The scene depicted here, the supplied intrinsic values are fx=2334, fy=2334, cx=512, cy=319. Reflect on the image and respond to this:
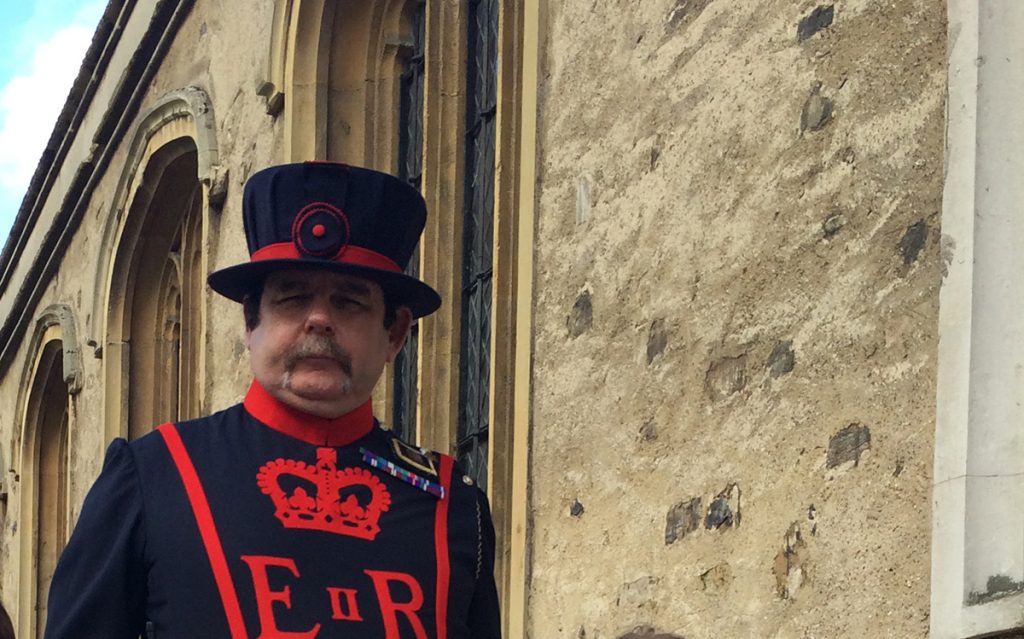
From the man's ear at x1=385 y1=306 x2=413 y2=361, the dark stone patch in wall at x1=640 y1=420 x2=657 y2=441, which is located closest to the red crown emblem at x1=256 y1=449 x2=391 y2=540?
the man's ear at x1=385 y1=306 x2=413 y2=361

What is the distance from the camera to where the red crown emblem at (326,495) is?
13.2ft

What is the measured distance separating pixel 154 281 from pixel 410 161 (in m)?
4.65

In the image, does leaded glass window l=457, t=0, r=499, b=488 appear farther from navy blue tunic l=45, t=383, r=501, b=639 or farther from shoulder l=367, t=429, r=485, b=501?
navy blue tunic l=45, t=383, r=501, b=639

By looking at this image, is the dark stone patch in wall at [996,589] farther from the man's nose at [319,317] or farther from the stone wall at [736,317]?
the man's nose at [319,317]

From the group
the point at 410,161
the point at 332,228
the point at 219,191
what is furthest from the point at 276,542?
the point at 219,191

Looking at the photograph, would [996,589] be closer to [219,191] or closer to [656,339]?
[656,339]

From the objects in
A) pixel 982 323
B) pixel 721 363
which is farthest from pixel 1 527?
pixel 982 323

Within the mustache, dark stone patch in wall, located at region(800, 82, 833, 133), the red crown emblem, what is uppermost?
dark stone patch in wall, located at region(800, 82, 833, 133)

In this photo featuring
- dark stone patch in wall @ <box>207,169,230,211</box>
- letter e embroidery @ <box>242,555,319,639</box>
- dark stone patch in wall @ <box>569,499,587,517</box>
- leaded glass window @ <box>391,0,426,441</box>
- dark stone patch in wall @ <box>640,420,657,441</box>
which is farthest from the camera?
dark stone patch in wall @ <box>207,169,230,211</box>

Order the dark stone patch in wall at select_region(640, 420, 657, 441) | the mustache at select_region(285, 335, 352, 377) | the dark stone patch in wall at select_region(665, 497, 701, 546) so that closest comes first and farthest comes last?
1. the mustache at select_region(285, 335, 352, 377)
2. the dark stone patch in wall at select_region(665, 497, 701, 546)
3. the dark stone patch in wall at select_region(640, 420, 657, 441)

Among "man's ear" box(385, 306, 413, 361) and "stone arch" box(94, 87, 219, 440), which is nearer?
"man's ear" box(385, 306, 413, 361)

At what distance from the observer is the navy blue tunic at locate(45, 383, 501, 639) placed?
12.7 ft

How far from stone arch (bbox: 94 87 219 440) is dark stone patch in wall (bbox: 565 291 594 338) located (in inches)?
225

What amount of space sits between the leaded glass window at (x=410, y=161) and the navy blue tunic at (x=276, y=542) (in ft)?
15.4
